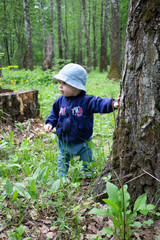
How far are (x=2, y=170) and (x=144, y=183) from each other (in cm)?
170

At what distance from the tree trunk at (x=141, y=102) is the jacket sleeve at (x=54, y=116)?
100 centimetres

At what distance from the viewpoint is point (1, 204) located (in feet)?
5.89

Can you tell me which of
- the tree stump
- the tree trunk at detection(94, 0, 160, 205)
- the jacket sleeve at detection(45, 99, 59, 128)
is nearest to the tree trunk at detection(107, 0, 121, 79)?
the tree stump

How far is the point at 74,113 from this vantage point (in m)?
2.14

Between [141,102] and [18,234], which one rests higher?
[141,102]

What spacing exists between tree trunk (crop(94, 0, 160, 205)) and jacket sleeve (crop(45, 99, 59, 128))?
1.00 metres

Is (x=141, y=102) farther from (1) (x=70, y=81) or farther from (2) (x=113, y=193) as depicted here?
(1) (x=70, y=81)

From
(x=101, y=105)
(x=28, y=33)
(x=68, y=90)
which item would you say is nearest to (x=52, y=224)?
(x=101, y=105)

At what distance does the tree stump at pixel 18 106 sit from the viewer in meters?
3.83

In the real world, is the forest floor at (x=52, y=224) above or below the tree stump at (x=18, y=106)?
below

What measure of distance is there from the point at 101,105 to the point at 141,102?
58 centimetres

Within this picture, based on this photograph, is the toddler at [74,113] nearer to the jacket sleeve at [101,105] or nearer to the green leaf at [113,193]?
→ the jacket sleeve at [101,105]

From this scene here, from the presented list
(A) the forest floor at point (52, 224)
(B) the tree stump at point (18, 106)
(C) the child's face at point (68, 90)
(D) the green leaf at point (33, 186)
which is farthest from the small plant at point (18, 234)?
(B) the tree stump at point (18, 106)

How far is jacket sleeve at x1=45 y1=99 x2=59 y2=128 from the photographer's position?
2352 mm
